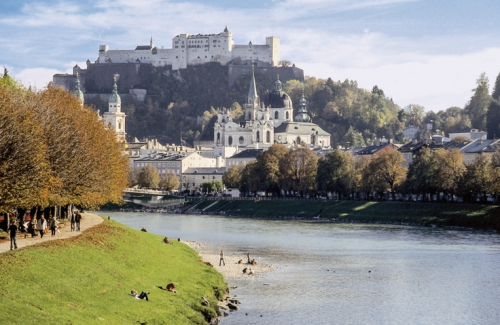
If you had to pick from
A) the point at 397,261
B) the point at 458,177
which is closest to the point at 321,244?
the point at 397,261

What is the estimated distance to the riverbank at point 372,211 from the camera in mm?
80375

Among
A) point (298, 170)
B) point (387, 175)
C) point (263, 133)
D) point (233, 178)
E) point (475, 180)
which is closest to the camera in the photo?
point (475, 180)

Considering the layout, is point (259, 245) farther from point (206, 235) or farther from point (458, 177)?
point (458, 177)

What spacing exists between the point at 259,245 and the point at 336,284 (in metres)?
21.9

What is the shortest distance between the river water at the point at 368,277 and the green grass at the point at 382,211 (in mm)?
3678

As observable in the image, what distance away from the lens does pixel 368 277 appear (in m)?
48.4

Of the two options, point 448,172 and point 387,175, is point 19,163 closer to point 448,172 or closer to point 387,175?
point 448,172

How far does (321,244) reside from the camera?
6662 centimetres

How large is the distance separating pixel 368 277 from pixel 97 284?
19565 millimetres

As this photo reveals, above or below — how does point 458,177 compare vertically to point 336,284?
above

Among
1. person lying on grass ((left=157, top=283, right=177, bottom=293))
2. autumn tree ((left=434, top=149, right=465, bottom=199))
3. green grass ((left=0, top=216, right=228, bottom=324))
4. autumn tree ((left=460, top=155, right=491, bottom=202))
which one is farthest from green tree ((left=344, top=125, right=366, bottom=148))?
person lying on grass ((left=157, top=283, right=177, bottom=293))

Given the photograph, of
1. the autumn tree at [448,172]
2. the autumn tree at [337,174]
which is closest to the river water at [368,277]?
the autumn tree at [448,172]

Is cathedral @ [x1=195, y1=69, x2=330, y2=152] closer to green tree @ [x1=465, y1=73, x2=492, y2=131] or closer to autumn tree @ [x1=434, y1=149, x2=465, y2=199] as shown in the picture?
green tree @ [x1=465, y1=73, x2=492, y2=131]

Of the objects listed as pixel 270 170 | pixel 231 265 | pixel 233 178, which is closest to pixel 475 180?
pixel 231 265
